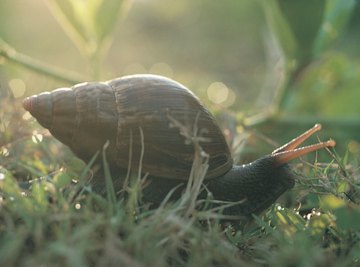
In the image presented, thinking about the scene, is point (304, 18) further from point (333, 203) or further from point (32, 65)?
point (333, 203)

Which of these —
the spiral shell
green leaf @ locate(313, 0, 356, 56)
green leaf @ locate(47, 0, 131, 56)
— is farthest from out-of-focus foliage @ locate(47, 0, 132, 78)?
the spiral shell

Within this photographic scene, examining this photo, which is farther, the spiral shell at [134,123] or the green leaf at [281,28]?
the green leaf at [281,28]

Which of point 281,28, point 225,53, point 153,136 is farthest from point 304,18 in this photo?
point 225,53

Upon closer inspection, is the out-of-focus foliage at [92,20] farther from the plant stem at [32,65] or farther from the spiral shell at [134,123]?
the spiral shell at [134,123]

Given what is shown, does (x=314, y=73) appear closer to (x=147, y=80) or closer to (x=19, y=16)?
(x=147, y=80)

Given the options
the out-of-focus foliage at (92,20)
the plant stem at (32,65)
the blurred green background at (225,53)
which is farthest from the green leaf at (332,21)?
the plant stem at (32,65)
